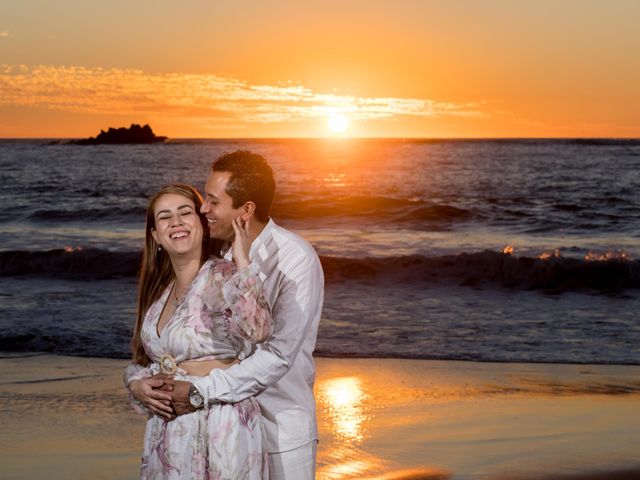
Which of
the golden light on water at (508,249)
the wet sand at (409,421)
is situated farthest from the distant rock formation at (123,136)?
the wet sand at (409,421)

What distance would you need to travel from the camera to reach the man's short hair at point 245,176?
3.36 m

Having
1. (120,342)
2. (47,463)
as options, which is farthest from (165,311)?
(120,342)

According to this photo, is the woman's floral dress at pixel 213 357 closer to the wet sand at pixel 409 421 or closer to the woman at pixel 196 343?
the woman at pixel 196 343

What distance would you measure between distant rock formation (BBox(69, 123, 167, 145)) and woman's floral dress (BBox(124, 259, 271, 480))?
103 meters

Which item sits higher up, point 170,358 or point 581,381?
point 170,358

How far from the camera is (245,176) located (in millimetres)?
3361

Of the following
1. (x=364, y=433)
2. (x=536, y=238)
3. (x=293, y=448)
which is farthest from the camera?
(x=536, y=238)

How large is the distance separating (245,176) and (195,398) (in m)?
0.80

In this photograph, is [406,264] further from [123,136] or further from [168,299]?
[123,136]

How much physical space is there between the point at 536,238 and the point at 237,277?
71.9 feet

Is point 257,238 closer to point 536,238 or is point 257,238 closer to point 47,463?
point 47,463

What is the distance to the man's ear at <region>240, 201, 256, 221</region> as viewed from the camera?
11.1 ft

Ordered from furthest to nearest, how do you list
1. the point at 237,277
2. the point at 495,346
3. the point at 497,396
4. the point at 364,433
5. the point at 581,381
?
1. the point at 495,346
2. the point at 581,381
3. the point at 497,396
4. the point at 364,433
5. the point at 237,277

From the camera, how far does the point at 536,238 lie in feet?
79.6
